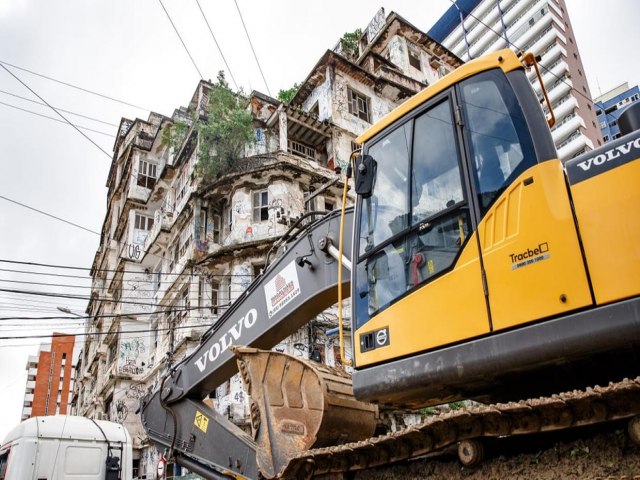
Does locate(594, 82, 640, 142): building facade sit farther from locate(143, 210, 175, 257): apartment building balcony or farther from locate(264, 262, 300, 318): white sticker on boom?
locate(264, 262, 300, 318): white sticker on boom

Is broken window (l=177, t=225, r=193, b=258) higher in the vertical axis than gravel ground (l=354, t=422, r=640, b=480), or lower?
higher

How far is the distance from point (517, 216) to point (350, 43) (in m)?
34.6

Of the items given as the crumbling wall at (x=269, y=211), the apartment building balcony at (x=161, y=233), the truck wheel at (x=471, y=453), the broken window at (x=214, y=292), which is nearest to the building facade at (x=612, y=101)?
the crumbling wall at (x=269, y=211)

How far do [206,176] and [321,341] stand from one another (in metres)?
10.0

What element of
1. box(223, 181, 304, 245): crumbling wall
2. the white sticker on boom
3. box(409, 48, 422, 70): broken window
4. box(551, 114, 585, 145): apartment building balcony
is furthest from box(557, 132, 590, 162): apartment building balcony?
the white sticker on boom

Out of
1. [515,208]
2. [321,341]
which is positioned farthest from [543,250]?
[321,341]

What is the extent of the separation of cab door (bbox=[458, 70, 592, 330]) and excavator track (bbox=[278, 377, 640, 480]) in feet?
2.06

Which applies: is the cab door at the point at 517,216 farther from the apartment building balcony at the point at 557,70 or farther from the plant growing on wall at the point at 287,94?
the apartment building balcony at the point at 557,70

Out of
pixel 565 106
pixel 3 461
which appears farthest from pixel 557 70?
pixel 3 461

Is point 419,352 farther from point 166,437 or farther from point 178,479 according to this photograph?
point 178,479

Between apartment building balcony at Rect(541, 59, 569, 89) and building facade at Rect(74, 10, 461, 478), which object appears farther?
apartment building balcony at Rect(541, 59, 569, 89)

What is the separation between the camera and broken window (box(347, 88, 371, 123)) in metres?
29.4

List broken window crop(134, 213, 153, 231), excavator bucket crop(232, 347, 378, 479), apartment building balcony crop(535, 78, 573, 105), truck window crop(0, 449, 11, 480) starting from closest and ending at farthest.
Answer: excavator bucket crop(232, 347, 378, 479) → truck window crop(0, 449, 11, 480) → broken window crop(134, 213, 153, 231) → apartment building balcony crop(535, 78, 573, 105)

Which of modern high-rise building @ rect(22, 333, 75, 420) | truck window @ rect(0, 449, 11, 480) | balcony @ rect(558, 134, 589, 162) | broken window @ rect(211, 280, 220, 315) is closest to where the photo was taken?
truck window @ rect(0, 449, 11, 480)
